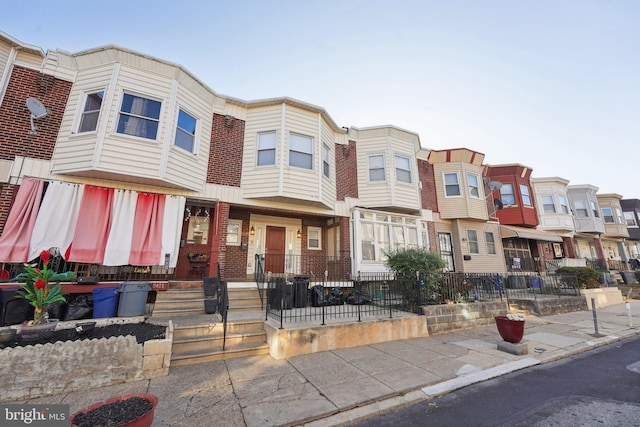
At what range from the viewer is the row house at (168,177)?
25.1 feet

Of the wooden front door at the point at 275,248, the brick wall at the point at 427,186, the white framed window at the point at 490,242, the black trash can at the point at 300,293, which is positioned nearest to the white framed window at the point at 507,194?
the white framed window at the point at 490,242

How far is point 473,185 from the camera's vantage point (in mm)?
16359

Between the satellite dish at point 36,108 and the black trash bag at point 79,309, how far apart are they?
5663 mm

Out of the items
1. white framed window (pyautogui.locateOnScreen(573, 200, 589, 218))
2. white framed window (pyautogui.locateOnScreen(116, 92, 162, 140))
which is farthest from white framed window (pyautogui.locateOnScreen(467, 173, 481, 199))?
white framed window (pyautogui.locateOnScreen(116, 92, 162, 140))

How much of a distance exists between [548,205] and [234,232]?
24212 millimetres

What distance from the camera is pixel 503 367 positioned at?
197 inches

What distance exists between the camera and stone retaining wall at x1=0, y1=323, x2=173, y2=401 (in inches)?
152

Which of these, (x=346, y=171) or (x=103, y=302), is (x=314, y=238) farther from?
(x=103, y=302)

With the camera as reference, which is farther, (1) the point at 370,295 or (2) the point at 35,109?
(1) the point at 370,295

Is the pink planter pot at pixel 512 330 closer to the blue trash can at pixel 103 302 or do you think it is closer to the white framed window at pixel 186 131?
the blue trash can at pixel 103 302

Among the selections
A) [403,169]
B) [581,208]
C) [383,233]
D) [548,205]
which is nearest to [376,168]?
[403,169]

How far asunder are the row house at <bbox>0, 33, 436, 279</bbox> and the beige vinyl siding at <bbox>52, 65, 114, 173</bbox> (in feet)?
0.13

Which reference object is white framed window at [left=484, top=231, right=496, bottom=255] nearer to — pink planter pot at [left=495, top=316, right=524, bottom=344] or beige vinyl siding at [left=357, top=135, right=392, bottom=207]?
beige vinyl siding at [left=357, top=135, right=392, bottom=207]

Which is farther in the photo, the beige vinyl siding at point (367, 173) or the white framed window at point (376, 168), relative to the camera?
the white framed window at point (376, 168)
